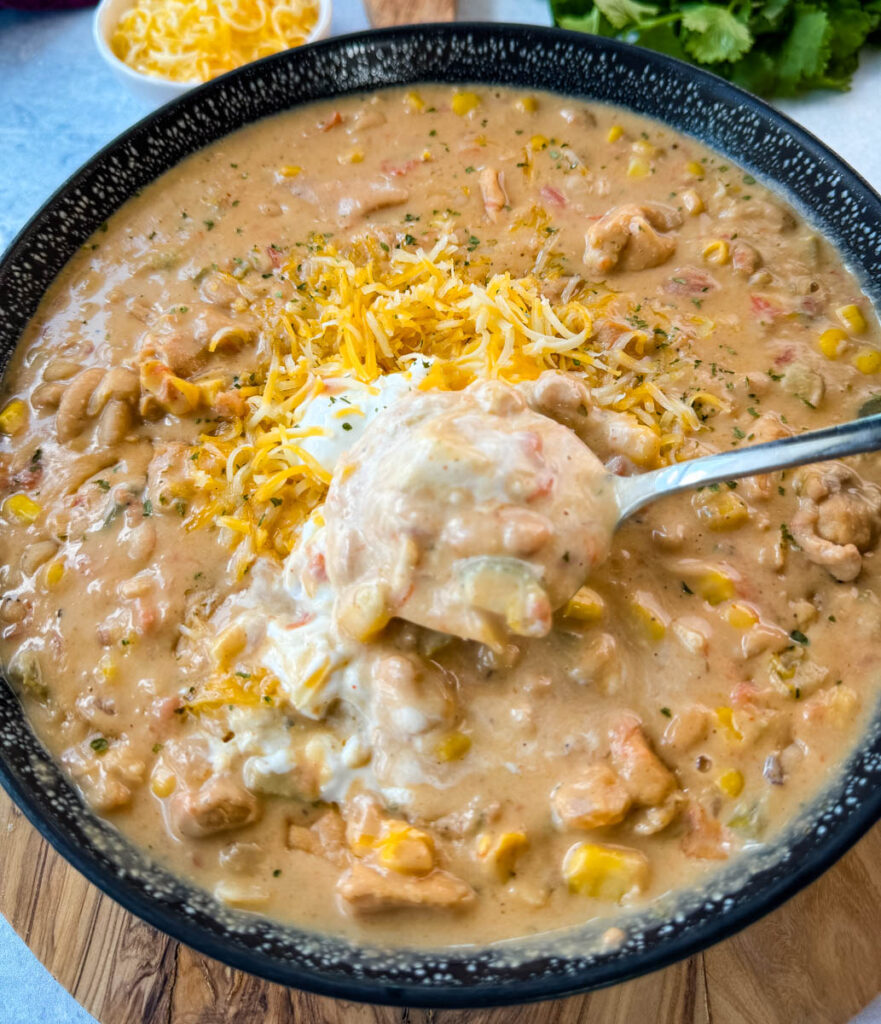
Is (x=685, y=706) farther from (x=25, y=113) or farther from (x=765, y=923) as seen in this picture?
(x=25, y=113)

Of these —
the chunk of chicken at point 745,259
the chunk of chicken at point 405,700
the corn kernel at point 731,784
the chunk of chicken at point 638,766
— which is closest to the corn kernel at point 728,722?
the corn kernel at point 731,784

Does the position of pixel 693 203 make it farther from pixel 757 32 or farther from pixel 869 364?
pixel 757 32

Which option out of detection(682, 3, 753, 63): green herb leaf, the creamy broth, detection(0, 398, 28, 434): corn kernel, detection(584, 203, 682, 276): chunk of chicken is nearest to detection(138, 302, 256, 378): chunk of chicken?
the creamy broth

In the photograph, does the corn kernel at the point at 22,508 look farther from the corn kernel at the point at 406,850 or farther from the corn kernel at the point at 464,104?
the corn kernel at the point at 464,104

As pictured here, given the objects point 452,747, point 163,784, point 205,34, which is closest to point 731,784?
point 452,747

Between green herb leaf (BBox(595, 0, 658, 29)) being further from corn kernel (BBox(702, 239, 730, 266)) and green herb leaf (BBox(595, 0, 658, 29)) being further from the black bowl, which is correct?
corn kernel (BBox(702, 239, 730, 266))
